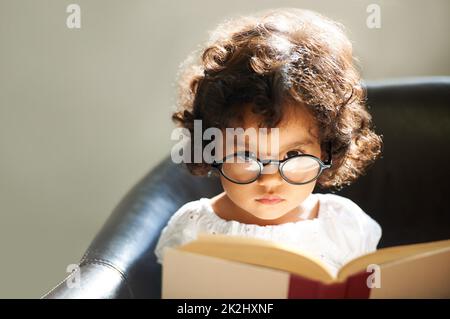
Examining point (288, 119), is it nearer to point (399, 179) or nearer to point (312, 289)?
point (312, 289)

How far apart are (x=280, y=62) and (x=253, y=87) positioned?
69 millimetres

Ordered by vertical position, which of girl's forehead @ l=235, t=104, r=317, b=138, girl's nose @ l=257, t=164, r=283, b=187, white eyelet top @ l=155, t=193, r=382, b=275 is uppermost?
girl's forehead @ l=235, t=104, r=317, b=138

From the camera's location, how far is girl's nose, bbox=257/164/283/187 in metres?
1.09

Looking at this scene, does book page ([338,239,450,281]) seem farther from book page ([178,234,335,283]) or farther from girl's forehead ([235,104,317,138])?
girl's forehead ([235,104,317,138])

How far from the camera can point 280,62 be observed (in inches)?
42.7

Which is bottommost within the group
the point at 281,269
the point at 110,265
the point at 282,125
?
the point at 110,265

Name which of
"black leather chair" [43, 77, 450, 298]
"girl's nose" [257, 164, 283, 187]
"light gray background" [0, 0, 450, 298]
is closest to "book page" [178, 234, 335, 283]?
"girl's nose" [257, 164, 283, 187]

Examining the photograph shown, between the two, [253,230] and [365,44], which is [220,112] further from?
[365,44]

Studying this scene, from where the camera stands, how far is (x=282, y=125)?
1074 mm

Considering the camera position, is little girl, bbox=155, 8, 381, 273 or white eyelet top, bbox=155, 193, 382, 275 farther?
white eyelet top, bbox=155, 193, 382, 275

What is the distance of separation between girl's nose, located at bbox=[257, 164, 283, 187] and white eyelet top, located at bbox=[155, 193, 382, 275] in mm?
130

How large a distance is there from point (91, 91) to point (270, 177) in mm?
791

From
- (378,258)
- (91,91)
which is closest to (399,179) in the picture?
(378,258)
